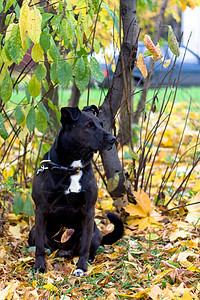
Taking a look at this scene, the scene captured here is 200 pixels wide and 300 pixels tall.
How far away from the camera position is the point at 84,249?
2.99m

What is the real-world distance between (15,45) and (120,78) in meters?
1.46

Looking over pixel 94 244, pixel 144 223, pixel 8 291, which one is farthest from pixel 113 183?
pixel 8 291

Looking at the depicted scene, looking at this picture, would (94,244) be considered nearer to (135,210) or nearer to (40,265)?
(40,265)

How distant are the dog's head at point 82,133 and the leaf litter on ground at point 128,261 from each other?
681 mm

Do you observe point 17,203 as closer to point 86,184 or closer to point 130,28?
point 86,184

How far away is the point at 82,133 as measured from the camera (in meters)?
2.88

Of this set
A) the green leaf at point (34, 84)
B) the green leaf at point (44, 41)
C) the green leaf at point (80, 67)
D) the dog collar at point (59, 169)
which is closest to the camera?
the green leaf at point (44, 41)

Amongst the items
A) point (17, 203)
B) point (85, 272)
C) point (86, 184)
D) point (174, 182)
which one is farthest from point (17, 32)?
point (174, 182)

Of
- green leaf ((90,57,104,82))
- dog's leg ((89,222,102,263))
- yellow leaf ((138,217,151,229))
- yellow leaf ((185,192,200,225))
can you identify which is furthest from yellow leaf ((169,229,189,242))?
green leaf ((90,57,104,82))

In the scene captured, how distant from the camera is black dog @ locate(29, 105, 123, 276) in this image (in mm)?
2877

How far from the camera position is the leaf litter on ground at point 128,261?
2514 millimetres

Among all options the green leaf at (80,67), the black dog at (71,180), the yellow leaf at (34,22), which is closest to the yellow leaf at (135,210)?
the black dog at (71,180)

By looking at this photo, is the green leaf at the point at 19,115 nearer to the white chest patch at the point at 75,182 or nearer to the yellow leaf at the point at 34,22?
the white chest patch at the point at 75,182

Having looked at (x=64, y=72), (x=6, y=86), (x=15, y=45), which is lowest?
(x=6, y=86)
